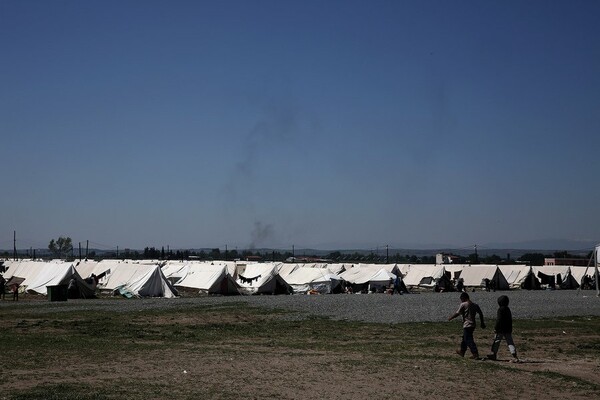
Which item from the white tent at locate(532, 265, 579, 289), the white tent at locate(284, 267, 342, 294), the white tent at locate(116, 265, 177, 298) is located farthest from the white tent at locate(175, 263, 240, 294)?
the white tent at locate(532, 265, 579, 289)

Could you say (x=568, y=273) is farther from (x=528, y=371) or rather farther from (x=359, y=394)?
(x=359, y=394)

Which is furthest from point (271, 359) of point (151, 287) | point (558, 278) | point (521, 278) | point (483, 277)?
point (558, 278)

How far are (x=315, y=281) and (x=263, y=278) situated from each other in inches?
164

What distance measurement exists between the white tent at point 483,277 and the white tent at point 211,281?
19.1 meters

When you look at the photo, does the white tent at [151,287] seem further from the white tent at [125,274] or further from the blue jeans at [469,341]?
the blue jeans at [469,341]

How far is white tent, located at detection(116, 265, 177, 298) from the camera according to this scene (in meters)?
45.8

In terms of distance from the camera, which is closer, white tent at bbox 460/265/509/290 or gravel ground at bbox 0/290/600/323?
gravel ground at bbox 0/290/600/323

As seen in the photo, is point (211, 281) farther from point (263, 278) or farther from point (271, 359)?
point (271, 359)

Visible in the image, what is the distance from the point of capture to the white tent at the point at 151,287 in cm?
4581

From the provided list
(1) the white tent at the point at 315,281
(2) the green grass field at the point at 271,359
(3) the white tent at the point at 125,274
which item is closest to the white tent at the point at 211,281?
(3) the white tent at the point at 125,274

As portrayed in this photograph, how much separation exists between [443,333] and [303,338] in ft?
14.9

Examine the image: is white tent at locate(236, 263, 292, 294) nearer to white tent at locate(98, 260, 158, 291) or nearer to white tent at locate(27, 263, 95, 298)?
white tent at locate(98, 260, 158, 291)

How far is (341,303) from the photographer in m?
38.8

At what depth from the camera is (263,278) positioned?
168 ft
